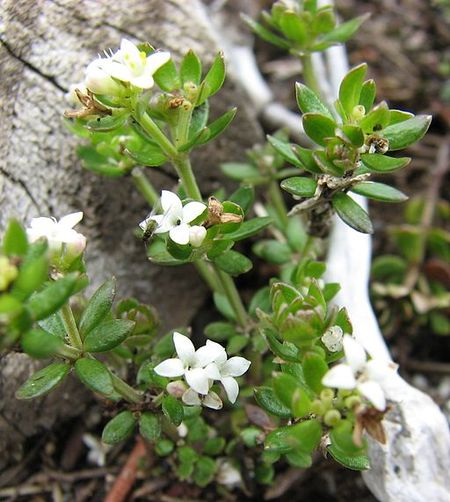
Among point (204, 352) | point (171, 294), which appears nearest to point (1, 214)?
point (171, 294)

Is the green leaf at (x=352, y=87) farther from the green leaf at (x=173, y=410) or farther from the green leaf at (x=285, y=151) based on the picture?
the green leaf at (x=173, y=410)

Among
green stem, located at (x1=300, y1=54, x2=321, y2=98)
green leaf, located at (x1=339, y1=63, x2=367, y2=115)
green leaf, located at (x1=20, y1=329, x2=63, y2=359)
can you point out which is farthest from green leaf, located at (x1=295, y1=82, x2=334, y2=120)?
green leaf, located at (x1=20, y1=329, x2=63, y2=359)

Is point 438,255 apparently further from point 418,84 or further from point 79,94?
point 79,94

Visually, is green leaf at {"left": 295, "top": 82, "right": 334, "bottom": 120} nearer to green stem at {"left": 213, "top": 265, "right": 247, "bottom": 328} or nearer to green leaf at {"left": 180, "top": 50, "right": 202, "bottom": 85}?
green leaf at {"left": 180, "top": 50, "right": 202, "bottom": 85}

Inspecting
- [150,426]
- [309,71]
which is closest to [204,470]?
[150,426]

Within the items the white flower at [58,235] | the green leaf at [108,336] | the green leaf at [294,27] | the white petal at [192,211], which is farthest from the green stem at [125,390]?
the green leaf at [294,27]

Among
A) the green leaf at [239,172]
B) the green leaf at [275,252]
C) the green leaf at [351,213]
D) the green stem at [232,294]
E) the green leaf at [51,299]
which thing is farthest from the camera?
the green leaf at [239,172]
